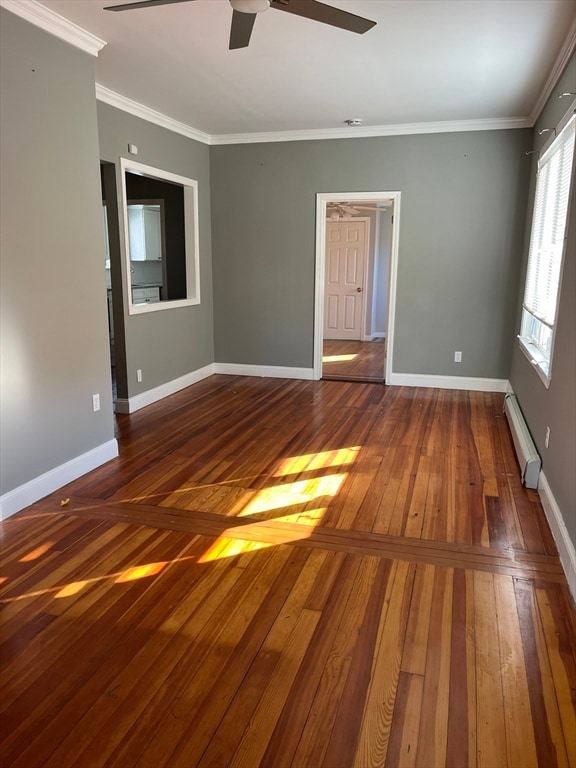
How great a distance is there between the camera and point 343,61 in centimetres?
384

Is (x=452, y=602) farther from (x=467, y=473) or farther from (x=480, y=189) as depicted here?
(x=480, y=189)

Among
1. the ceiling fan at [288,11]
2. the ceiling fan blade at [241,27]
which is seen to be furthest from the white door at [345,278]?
the ceiling fan at [288,11]

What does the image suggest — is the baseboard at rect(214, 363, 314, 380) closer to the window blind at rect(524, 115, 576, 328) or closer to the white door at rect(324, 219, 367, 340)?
the window blind at rect(524, 115, 576, 328)

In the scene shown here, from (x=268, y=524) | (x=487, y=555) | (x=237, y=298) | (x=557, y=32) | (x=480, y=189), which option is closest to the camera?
(x=487, y=555)

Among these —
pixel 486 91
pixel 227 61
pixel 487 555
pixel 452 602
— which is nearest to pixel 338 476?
pixel 487 555

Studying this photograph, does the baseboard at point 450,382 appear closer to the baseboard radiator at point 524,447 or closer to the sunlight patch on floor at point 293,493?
the baseboard radiator at point 524,447

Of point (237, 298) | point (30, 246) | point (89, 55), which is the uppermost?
point (89, 55)

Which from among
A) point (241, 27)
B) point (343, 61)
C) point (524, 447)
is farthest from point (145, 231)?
point (524, 447)

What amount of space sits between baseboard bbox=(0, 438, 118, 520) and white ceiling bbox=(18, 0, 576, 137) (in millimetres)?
2714

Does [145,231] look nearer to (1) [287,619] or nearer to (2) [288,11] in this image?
(2) [288,11]

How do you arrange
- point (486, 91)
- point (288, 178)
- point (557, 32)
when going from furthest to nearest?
point (288, 178) < point (486, 91) < point (557, 32)

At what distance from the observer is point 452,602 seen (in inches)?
90.4

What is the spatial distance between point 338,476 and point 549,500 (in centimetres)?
130

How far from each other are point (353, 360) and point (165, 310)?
3228 mm
